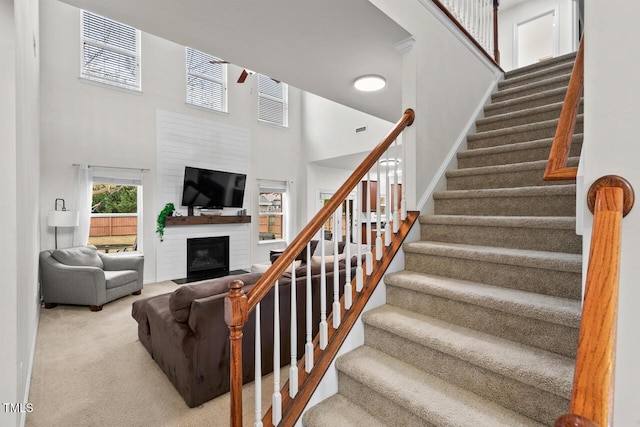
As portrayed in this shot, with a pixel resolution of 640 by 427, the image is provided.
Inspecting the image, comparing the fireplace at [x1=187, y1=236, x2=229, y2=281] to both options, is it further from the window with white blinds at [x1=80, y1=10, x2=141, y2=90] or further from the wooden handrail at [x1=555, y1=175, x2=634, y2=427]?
the wooden handrail at [x1=555, y1=175, x2=634, y2=427]

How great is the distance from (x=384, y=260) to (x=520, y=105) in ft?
7.97

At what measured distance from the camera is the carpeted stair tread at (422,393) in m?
1.26

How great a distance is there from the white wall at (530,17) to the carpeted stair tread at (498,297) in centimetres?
614

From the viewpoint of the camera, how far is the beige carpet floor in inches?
79.0

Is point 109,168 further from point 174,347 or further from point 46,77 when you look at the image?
point 174,347

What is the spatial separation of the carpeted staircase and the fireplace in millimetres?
4977

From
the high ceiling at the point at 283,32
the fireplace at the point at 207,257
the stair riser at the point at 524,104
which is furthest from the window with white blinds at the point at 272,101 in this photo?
the stair riser at the point at 524,104

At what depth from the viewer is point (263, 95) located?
721 cm

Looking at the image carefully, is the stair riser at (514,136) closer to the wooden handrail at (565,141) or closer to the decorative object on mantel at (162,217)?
the wooden handrail at (565,141)

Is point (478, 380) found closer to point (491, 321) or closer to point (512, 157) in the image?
point (491, 321)

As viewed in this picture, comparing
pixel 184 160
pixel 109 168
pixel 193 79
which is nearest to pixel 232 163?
pixel 184 160

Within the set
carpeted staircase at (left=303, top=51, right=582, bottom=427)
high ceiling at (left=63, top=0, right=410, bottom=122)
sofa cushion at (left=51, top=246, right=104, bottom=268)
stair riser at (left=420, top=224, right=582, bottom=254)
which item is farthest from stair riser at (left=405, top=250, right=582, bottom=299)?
sofa cushion at (left=51, top=246, right=104, bottom=268)

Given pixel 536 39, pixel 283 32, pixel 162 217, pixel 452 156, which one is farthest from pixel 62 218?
pixel 536 39

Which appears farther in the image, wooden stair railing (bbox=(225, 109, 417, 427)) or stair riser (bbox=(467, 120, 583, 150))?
stair riser (bbox=(467, 120, 583, 150))
